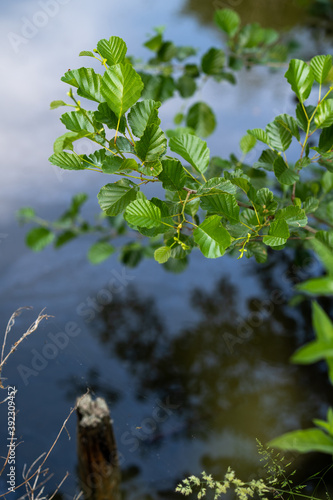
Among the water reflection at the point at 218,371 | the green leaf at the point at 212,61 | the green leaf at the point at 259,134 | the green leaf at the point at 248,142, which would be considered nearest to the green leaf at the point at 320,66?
the green leaf at the point at 259,134

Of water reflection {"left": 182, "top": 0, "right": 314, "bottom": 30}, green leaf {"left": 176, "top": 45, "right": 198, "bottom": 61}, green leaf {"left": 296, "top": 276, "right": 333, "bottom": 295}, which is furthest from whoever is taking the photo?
water reflection {"left": 182, "top": 0, "right": 314, "bottom": 30}

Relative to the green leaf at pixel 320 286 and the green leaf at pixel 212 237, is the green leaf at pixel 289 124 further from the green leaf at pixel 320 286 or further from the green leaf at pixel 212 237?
the green leaf at pixel 320 286

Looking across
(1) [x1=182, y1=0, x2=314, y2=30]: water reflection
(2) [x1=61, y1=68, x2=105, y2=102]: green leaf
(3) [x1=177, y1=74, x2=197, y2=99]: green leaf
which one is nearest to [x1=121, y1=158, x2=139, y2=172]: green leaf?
(2) [x1=61, y1=68, x2=105, y2=102]: green leaf

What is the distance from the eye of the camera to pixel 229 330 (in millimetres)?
1610

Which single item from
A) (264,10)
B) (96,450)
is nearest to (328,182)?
(96,450)

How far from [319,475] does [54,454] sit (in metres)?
0.52

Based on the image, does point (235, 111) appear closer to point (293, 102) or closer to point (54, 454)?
point (293, 102)

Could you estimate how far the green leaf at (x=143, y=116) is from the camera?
57 cm

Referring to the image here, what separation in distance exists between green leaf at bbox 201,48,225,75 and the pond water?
64 centimetres

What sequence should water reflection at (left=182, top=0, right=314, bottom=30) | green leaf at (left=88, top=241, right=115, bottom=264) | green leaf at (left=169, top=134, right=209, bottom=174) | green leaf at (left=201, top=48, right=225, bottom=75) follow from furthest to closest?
water reflection at (left=182, top=0, right=314, bottom=30)
green leaf at (left=88, top=241, right=115, bottom=264)
green leaf at (left=201, top=48, right=225, bottom=75)
green leaf at (left=169, top=134, right=209, bottom=174)

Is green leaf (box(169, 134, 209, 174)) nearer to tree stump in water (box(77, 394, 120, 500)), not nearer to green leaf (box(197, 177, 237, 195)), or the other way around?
green leaf (box(197, 177, 237, 195))

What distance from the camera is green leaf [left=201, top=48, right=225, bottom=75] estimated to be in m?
1.18

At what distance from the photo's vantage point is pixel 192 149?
64 cm

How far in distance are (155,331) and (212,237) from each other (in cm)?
113
